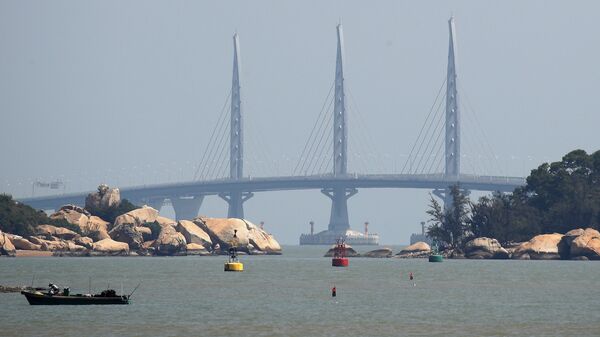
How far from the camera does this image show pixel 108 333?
63281 millimetres

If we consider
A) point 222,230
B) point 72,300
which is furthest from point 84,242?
point 72,300

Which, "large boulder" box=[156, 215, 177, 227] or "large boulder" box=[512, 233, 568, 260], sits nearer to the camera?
"large boulder" box=[512, 233, 568, 260]

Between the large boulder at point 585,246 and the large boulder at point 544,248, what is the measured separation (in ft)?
6.05

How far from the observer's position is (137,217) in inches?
6486

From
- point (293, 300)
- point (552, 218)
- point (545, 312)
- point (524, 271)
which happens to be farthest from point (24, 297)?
point (552, 218)

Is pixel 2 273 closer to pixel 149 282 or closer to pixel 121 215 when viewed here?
pixel 149 282

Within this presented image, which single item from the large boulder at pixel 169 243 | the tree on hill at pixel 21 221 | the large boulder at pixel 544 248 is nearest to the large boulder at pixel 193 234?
the large boulder at pixel 169 243

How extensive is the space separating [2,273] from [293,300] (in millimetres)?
37205

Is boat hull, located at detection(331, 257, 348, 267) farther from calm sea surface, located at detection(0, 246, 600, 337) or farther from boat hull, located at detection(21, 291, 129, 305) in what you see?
boat hull, located at detection(21, 291, 129, 305)

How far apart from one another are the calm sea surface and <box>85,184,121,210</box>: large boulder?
39462mm

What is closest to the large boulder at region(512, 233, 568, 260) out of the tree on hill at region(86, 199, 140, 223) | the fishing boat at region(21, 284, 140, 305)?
the tree on hill at region(86, 199, 140, 223)

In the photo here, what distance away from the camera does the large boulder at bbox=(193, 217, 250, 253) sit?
16725 centimetres

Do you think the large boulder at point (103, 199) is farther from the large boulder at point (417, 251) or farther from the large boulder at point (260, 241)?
the large boulder at point (417, 251)

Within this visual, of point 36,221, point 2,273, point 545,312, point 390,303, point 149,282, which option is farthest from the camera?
point 36,221
